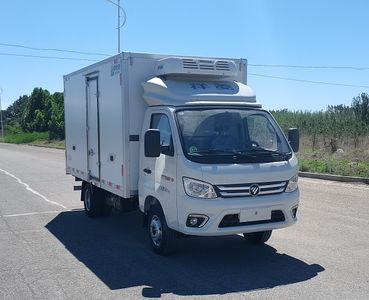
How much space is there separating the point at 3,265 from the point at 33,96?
2816 inches

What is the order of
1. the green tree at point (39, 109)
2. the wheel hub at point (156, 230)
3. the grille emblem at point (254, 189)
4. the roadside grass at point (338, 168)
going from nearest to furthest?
the grille emblem at point (254, 189), the wheel hub at point (156, 230), the roadside grass at point (338, 168), the green tree at point (39, 109)

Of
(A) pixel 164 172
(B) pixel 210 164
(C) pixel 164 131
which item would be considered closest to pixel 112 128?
(C) pixel 164 131

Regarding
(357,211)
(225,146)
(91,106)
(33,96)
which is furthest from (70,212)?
(33,96)

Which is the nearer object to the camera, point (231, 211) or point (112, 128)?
point (231, 211)

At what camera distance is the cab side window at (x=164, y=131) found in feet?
22.5

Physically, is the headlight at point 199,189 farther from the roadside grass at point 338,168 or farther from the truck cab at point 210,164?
the roadside grass at point 338,168

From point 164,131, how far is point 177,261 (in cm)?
184

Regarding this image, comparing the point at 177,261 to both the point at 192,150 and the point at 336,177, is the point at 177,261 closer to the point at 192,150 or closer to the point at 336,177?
the point at 192,150

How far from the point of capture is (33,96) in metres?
74.8

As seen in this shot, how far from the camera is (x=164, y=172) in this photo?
692 cm

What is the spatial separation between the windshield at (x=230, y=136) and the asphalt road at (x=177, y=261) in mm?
1474

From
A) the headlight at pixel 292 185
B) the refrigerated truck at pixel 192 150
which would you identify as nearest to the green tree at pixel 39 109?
the refrigerated truck at pixel 192 150

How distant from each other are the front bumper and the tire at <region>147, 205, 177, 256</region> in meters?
0.41

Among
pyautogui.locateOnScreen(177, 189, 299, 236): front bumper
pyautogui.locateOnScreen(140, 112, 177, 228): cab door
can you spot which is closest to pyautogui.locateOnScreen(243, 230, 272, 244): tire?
pyautogui.locateOnScreen(177, 189, 299, 236): front bumper
